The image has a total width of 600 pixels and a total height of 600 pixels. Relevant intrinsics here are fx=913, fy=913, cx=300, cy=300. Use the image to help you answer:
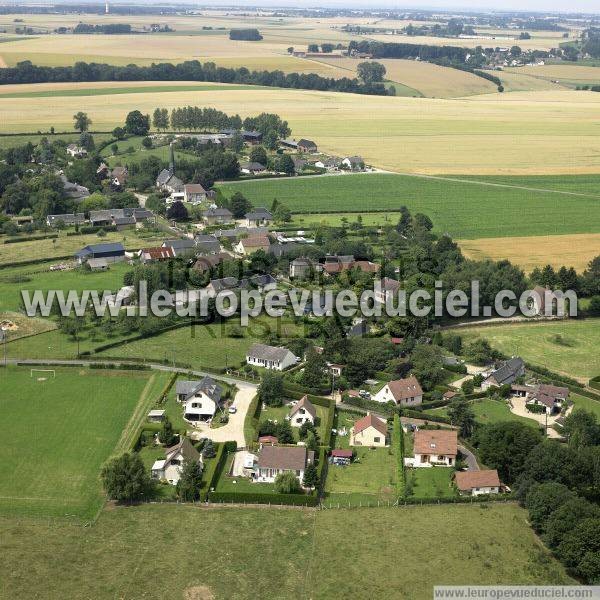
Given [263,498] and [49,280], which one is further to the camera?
[49,280]

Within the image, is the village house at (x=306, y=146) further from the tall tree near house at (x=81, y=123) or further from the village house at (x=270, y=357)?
the village house at (x=270, y=357)

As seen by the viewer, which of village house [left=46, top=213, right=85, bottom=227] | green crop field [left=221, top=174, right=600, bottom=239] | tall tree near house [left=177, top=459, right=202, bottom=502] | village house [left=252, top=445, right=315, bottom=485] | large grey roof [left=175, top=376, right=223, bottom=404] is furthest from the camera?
green crop field [left=221, top=174, right=600, bottom=239]

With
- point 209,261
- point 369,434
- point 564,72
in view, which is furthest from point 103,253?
point 564,72

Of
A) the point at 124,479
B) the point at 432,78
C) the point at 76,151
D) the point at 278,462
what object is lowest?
the point at 76,151

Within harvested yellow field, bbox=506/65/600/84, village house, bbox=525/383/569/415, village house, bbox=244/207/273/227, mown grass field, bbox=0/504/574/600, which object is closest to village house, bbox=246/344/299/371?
village house, bbox=525/383/569/415

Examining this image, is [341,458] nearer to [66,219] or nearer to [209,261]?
[209,261]

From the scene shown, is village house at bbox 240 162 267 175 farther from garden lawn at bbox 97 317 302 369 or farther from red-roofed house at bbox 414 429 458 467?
red-roofed house at bbox 414 429 458 467

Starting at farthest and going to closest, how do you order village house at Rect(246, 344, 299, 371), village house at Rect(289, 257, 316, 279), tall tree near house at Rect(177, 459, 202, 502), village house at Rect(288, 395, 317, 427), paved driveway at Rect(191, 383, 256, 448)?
village house at Rect(289, 257, 316, 279), village house at Rect(246, 344, 299, 371), village house at Rect(288, 395, 317, 427), paved driveway at Rect(191, 383, 256, 448), tall tree near house at Rect(177, 459, 202, 502)
